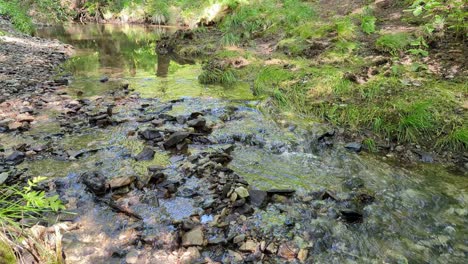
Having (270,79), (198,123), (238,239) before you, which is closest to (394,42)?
(270,79)

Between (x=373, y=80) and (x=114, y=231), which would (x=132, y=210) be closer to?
(x=114, y=231)

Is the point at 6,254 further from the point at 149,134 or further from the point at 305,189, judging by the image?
the point at 149,134

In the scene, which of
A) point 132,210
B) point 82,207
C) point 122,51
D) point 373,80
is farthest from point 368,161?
point 122,51

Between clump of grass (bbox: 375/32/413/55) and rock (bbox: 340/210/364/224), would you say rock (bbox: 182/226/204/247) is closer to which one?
rock (bbox: 340/210/364/224)

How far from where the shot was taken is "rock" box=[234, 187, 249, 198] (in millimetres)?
3667

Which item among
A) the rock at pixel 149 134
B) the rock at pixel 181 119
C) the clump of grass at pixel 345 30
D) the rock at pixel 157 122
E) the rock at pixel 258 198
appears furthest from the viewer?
the clump of grass at pixel 345 30

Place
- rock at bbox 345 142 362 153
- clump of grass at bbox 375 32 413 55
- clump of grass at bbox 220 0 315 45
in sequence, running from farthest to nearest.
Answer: clump of grass at bbox 220 0 315 45
clump of grass at bbox 375 32 413 55
rock at bbox 345 142 362 153

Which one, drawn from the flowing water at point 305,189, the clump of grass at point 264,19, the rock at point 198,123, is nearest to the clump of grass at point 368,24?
the clump of grass at point 264,19

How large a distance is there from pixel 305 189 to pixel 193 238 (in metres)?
1.49

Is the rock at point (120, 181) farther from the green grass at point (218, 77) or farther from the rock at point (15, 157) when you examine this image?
the green grass at point (218, 77)

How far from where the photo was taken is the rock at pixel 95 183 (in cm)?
376

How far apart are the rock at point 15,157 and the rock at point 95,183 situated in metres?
1.11

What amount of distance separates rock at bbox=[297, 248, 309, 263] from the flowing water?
0.23ft

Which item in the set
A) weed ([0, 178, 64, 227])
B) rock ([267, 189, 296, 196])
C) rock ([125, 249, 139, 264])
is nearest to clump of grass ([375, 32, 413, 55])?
rock ([267, 189, 296, 196])
